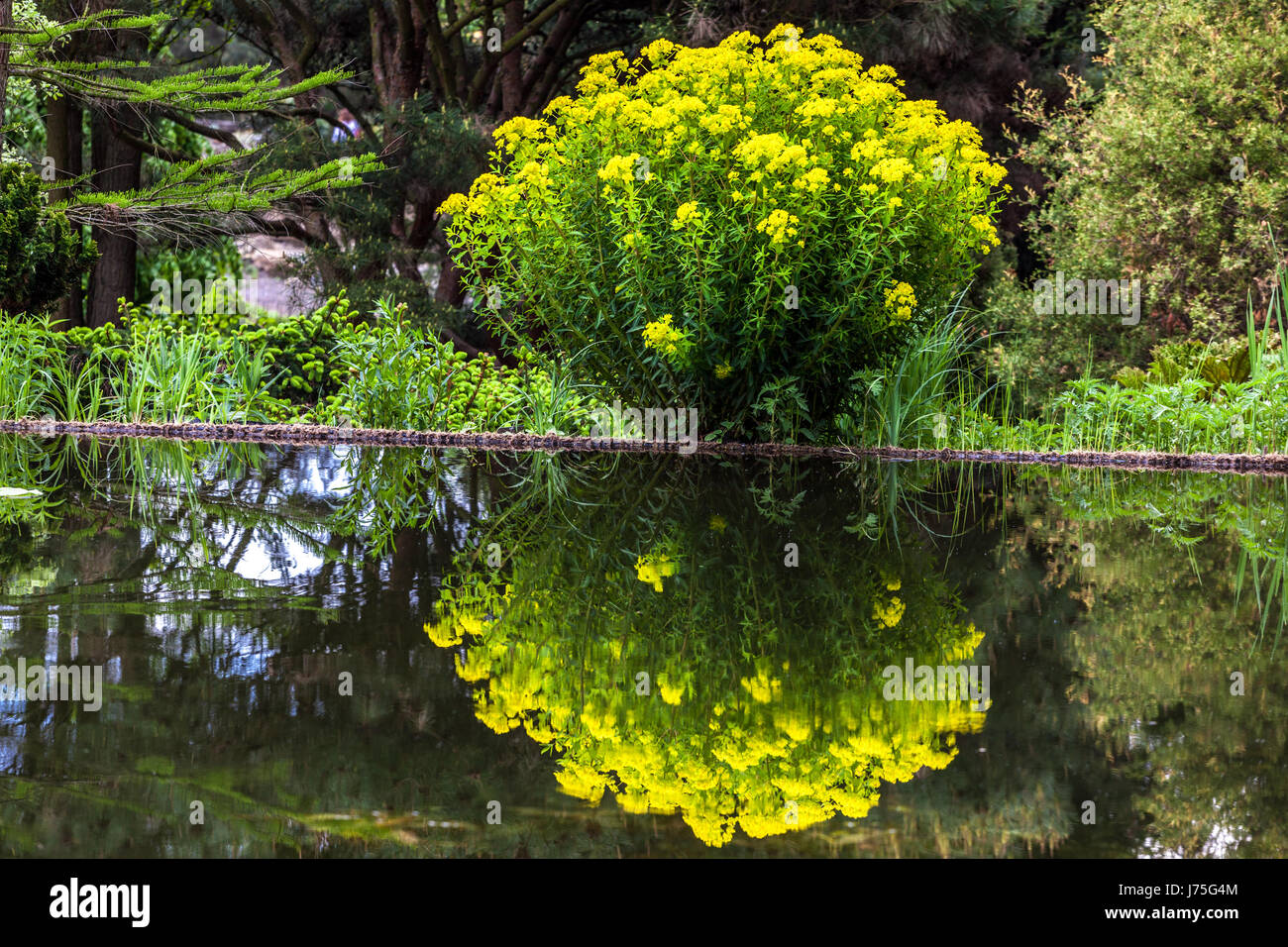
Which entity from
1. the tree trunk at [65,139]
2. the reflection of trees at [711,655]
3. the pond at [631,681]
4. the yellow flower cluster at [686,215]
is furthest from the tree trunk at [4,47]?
the tree trunk at [65,139]

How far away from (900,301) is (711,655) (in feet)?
14.7

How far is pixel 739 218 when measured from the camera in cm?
740

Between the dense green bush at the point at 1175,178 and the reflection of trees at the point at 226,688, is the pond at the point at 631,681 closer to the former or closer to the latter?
the reflection of trees at the point at 226,688

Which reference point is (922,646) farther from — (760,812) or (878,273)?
(878,273)

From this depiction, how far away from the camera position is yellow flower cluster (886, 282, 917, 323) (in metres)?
7.17

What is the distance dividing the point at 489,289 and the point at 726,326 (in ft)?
5.42

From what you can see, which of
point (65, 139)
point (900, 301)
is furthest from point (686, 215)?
point (65, 139)

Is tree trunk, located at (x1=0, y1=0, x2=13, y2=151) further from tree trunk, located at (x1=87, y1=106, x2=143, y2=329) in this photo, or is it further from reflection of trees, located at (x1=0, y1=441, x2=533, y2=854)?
tree trunk, located at (x1=87, y1=106, x2=143, y2=329)

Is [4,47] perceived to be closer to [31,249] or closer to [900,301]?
[31,249]

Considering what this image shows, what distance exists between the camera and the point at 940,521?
226 inches

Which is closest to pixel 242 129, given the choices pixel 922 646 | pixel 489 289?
pixel 489 289

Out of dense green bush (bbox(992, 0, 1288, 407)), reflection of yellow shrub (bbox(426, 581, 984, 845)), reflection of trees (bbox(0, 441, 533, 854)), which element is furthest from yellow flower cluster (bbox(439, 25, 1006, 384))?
dense green bush (bbox(992, 0, 1288, 407))

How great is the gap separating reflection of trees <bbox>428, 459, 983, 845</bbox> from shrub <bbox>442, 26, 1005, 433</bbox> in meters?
2.07

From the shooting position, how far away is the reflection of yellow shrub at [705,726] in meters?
2.33
